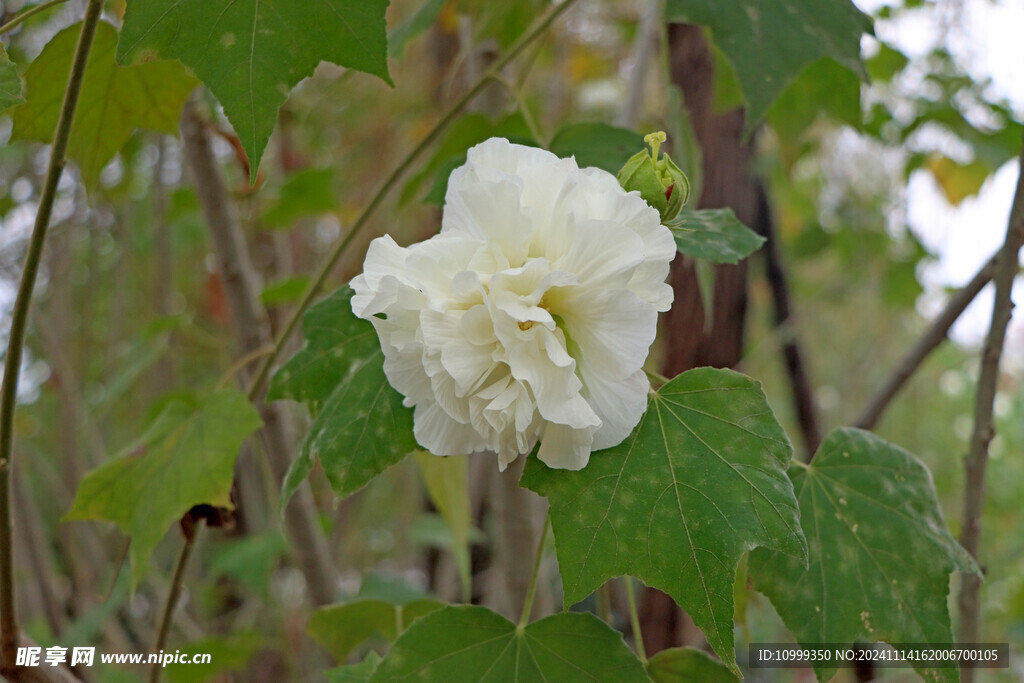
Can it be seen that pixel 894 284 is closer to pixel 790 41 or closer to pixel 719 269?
pixel 719 269

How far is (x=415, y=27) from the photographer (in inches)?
30.8

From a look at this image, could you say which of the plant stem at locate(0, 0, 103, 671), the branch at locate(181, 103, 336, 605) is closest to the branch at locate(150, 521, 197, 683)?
the plant stem at locate(0, 0, 103, 671)

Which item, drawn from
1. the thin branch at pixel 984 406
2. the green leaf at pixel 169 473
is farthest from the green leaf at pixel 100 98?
the thin branch at pixel 984 406

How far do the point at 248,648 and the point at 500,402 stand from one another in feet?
3.16

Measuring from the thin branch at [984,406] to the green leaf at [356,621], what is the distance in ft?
1.45

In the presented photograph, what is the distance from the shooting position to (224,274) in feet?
2.80

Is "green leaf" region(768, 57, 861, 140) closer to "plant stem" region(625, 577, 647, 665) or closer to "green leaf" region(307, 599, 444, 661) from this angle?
"plant stem" region(625, 577, 647, 665)

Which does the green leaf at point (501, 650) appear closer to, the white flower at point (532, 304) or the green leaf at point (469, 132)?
the white flower at point (532, 304)

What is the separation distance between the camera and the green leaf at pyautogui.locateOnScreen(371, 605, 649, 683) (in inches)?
17.2

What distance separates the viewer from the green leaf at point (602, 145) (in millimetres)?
589

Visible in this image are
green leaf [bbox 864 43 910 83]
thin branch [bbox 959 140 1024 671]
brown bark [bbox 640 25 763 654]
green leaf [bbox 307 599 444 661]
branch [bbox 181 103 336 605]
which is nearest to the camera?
thin branch [bbox 959 140 1024 671]

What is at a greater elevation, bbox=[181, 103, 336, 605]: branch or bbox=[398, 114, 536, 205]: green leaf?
bbox=[398, 114, 536, 205]: green leaf

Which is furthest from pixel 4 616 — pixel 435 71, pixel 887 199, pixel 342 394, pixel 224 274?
pixel 887 199

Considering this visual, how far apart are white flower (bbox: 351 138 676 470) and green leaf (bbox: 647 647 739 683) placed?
0.19m
